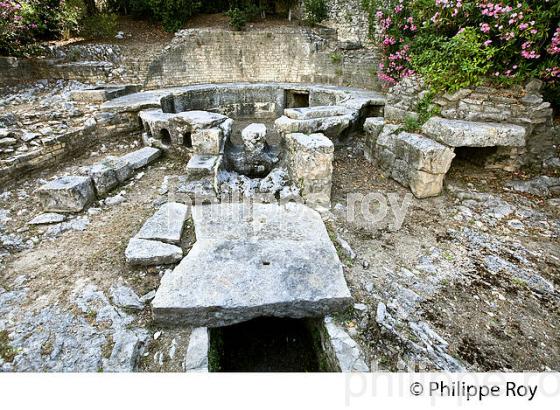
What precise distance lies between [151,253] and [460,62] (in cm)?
475

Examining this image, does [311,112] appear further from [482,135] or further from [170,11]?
[170,11]

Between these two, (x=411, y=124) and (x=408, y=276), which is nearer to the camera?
(x=408, y=276)

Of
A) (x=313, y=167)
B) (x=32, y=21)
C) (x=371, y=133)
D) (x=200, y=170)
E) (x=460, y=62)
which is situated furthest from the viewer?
(x=32, y=21)

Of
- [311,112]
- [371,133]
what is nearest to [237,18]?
[311,112]

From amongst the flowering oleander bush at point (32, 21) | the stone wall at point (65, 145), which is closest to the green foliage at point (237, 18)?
the flowering oleander bush at point (32, 21)

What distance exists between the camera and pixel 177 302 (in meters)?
2.15

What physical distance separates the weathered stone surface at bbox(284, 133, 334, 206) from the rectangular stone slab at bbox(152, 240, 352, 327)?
119 cm

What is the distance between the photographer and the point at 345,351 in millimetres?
2023

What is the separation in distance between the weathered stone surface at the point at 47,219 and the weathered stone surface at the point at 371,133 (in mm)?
4445

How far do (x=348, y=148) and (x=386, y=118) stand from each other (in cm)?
79

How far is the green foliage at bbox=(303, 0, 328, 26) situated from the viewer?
34.0 ft

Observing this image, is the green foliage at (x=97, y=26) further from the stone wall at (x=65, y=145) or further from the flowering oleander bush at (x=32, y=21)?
the stone wall at (x=65, y=145)

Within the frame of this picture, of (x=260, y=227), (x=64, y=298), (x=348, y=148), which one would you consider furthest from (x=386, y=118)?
(x=64, y=298)

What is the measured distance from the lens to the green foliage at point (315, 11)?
10.4m
